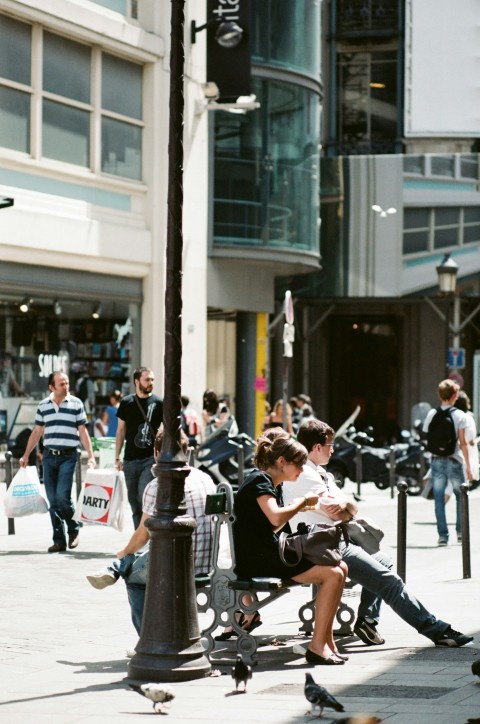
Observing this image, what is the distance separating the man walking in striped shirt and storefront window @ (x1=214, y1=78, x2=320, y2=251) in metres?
15.2

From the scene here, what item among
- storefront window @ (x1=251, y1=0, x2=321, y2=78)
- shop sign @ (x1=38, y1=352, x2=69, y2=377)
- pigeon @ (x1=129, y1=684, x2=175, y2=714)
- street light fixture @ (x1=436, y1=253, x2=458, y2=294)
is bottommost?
pigeon @ (x1=129, y1=684, x2=175, y2=714)

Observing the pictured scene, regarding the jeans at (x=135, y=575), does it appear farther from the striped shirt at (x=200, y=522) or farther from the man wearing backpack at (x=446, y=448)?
the man wearing backpack at (x=446, y=448)

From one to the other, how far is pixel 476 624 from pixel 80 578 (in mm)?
3944

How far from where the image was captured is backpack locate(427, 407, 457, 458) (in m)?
15.8

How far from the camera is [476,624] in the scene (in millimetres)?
9898

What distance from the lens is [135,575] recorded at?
8547 mm

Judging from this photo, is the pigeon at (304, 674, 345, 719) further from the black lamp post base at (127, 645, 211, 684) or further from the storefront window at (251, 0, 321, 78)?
the storefront window at (251, 0, 321, 78)

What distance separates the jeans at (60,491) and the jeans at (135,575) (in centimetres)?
583

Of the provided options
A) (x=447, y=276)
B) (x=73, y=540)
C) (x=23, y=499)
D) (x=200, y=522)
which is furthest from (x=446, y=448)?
(x=447, y=276)

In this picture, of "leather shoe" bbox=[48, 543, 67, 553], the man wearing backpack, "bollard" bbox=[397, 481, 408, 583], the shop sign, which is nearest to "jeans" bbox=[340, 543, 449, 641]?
"bollard" bbox=[397, 481, 408, 583]

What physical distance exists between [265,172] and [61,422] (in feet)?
53.6

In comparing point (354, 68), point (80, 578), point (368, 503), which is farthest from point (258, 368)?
point (80, 578)

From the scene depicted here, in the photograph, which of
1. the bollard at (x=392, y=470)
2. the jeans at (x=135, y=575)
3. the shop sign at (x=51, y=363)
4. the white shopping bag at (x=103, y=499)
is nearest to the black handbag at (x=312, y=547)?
the jeans at (x=135, y=575)

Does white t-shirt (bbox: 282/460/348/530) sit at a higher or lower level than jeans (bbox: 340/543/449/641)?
higher
